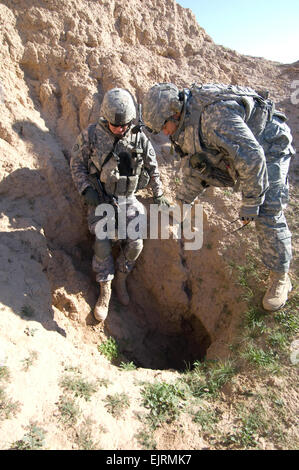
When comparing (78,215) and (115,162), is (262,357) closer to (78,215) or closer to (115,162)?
(115,162)

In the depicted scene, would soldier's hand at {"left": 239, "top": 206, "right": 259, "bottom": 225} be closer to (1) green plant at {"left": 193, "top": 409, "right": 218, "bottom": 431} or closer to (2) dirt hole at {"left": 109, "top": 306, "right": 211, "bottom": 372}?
(1) green plant at {"left": 193, "top": 409, "right": 218, "bottom": 431}

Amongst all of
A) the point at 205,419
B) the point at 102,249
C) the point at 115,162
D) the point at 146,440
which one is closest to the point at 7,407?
the point at 146,440

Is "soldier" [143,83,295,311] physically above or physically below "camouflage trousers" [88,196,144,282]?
above

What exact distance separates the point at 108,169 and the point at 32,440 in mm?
2357

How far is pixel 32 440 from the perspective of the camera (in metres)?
1.91

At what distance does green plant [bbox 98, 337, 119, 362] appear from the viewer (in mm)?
3260

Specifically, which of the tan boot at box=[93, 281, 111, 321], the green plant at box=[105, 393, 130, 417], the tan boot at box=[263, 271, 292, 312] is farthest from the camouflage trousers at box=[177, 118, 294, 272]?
the green plant at box=[105, 393, 130, 417]

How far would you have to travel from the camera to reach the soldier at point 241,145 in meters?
2.39

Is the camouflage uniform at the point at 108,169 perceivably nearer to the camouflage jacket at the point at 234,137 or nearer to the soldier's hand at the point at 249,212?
the camouflage jacket at the point at 234,137

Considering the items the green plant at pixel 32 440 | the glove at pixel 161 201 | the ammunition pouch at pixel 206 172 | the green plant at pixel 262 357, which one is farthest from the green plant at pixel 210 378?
the glove at pixel 161 201

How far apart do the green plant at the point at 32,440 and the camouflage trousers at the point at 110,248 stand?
5.39 feet

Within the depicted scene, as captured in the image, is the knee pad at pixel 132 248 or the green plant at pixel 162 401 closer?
the green plant at pixel 162 401

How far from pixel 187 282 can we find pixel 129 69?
2.99 metres

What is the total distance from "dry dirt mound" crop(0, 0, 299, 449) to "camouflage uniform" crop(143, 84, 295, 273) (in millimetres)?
880
